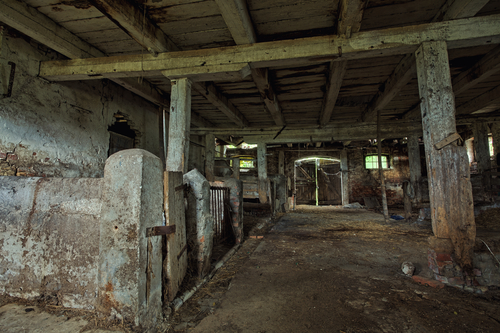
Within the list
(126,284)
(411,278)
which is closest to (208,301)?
(126,284)

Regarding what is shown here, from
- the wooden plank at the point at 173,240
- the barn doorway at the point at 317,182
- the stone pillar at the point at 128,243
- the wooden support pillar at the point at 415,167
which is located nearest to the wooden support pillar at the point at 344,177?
the barn doorway at the point at 317,182

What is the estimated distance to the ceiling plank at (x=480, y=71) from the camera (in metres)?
3.77

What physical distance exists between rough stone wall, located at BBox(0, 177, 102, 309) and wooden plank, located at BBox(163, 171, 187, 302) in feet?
1.83

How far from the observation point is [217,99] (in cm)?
536

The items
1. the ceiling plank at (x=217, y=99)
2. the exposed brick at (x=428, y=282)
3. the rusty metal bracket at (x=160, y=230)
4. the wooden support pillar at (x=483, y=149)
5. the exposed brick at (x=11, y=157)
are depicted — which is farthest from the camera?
the wooden support pillar at (x=483, y=149)

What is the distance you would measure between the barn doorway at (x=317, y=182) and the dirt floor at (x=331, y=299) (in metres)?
10.1

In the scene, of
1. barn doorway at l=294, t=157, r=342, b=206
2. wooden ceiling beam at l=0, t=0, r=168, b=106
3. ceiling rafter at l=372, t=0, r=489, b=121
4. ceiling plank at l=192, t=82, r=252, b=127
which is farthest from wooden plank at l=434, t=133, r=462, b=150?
barn doorway at l=294, t=157, r=342, b=206

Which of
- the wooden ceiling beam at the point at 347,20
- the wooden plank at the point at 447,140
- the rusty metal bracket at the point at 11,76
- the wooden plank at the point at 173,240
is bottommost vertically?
the wooden plank at the point at 173,240

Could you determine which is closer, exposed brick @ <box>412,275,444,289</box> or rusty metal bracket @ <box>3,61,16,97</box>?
exposed brick @ <box>412,275,444,289</box>

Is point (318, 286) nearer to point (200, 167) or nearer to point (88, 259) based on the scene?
point (88, 259)

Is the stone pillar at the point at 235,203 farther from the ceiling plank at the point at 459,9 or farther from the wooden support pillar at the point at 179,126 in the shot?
the ceiling plank at the point at 459,9

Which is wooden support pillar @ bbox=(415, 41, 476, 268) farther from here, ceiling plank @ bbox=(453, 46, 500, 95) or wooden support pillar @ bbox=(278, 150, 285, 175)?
wooden support pillar @ bbox=(278, 150, 285, 175)

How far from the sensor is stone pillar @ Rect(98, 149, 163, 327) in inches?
69.4

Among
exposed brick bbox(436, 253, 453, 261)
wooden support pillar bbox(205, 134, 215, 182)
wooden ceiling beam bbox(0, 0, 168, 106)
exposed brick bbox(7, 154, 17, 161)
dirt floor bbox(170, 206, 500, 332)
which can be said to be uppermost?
wooden ceiling beam bbox(0, 0, 168, 106)
